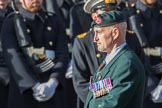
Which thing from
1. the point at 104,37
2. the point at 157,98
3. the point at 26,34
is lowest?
the point at 157,98

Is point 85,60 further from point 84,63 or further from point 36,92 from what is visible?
point 36,92

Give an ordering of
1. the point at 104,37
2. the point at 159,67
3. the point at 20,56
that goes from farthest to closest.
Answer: the point at 159,67 → the point at 20,56 → the point at 104,37

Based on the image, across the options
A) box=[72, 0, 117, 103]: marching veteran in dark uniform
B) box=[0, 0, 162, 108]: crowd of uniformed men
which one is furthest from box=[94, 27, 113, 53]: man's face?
box=[0, 0, 162, 108]: crowd of uniformed men

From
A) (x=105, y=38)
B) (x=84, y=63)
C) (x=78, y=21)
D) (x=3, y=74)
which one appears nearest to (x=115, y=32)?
(x=105, y=38)

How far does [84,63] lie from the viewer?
17.8ft

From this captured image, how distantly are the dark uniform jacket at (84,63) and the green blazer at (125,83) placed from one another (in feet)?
4.20

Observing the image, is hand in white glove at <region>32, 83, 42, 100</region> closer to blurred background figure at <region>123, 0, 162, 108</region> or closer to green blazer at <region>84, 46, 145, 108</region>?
blurred background figure at <region>123, 0, 162, 108</region>

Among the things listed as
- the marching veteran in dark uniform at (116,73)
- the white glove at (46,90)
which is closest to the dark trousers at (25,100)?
the white glove at (46,90)

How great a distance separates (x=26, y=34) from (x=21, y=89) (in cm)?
56

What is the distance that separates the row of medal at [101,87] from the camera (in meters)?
4.12

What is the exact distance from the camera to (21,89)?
6.22m

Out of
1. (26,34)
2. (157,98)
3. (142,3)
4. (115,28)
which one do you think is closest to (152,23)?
(142,3)

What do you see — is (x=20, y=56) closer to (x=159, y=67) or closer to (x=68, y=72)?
(x=68, y=72)

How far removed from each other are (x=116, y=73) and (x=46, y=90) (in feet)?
7.01
